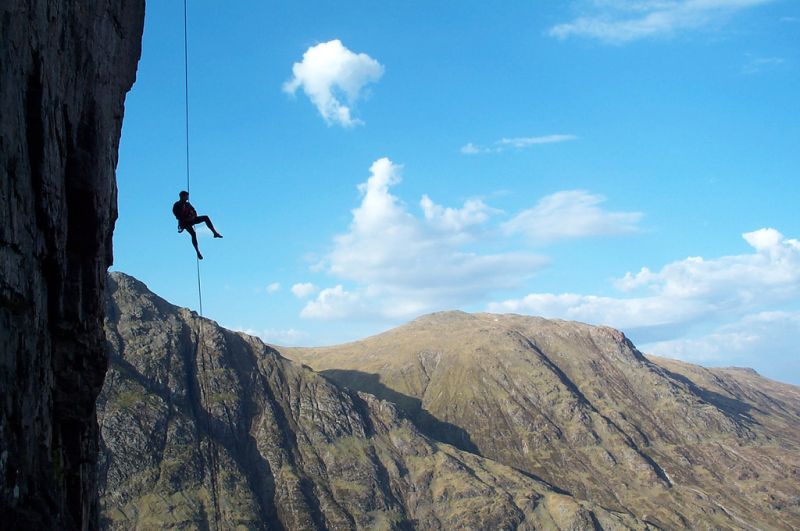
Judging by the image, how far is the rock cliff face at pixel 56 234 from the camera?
16406 mm

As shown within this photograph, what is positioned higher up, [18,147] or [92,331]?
[18,147]

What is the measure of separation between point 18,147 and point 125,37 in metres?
13.4

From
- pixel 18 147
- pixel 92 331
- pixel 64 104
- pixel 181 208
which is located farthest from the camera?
pixel 181 208

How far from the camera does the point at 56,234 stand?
67.9 ft

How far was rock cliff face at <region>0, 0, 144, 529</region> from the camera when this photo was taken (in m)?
16.4

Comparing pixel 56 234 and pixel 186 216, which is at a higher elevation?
pixel 186 216

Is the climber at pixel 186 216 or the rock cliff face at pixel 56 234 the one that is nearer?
the rock cliff face at pixel 56 234

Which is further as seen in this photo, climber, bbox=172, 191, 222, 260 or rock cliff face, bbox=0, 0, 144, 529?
climber, bbox=172, 191, 222, 260

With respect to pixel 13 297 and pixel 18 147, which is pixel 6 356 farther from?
pixel 18 147

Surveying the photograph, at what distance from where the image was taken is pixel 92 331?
85.1 ft

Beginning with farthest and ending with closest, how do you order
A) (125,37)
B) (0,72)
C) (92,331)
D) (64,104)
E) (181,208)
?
(181,208), (125,37), (92,331), (64,104), (0,72)

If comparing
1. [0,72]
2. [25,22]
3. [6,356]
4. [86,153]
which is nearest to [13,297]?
[6,356]

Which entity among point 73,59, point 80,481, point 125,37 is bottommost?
point 80,481

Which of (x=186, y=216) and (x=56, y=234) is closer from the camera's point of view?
(x=56, y=234)
